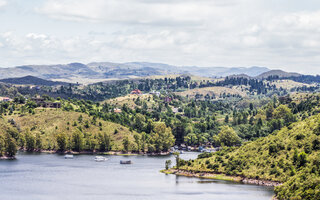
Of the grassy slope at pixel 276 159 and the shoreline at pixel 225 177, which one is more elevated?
the grassy slope at pixel 276 159

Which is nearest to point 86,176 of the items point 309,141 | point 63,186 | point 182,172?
point 63,186

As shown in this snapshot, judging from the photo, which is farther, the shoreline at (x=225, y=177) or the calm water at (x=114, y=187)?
the shoreline at (x=225, y=177)

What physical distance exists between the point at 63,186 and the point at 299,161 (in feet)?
268

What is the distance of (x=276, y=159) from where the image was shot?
Result: 174875 mm

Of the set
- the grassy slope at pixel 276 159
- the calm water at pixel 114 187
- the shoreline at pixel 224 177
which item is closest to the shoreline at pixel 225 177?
the shoreline at pixel 224 177

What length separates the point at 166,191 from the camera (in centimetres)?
15875

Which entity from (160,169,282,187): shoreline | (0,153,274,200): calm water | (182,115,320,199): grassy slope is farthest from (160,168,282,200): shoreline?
(0,153,274,200): calm water

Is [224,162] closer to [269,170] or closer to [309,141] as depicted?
[269,170]

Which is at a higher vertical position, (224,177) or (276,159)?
(276,159)

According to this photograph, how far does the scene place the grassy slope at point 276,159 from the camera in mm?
161375

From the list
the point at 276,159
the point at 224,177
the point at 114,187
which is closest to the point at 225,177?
the point at 224,177

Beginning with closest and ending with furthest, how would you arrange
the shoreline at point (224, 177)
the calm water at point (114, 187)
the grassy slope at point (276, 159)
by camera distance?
1. the calm water at point (114, 187)
2. the grassy slope at point (276, 159)
3. the shoreline at point (224, 177)

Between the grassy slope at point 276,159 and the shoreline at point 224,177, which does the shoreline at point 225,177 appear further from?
the grassy slope at point 276,159

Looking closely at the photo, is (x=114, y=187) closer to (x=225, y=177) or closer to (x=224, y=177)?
(x=224, y=177)
